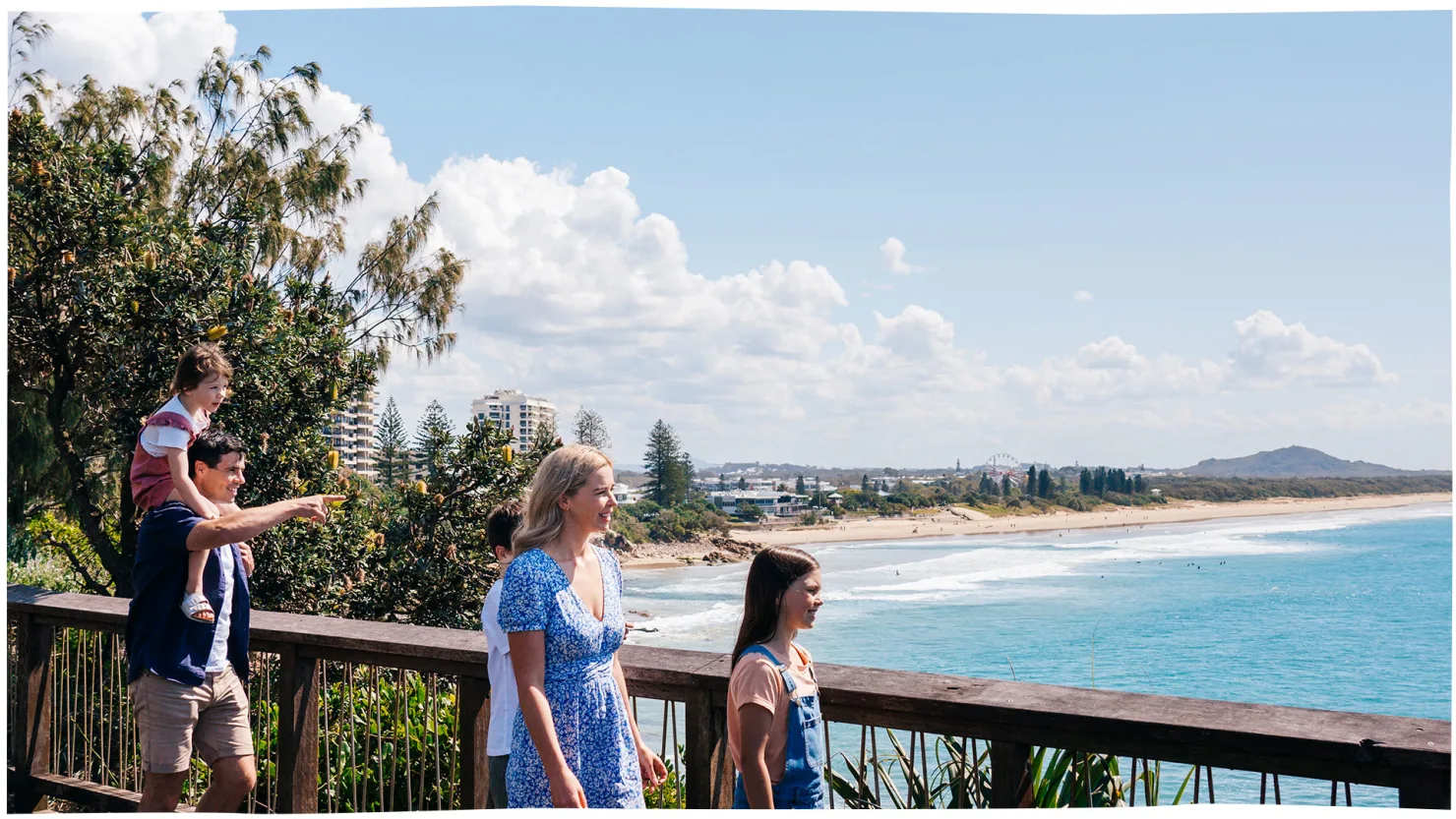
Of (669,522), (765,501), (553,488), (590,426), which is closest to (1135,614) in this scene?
(669,522)

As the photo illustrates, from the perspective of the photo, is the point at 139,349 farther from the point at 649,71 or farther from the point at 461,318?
the point at 461,318

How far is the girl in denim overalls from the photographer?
1.85m

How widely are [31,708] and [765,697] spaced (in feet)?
8.16

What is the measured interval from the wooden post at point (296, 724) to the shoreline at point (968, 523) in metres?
43.4

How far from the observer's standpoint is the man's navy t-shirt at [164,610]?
226 centimetres

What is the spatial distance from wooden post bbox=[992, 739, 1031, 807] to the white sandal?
1533 mm

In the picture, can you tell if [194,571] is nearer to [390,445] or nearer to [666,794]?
[666,794]

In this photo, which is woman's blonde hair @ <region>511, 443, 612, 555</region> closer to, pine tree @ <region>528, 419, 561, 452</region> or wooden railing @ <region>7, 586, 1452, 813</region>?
wooden railing @ <region>7, 586, 1452, 813</region>

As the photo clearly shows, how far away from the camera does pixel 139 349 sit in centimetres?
653

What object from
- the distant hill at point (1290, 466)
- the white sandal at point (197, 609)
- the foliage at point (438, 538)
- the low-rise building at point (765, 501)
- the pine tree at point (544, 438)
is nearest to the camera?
the white sandal at point (197, 609)

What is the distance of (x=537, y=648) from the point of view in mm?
1873

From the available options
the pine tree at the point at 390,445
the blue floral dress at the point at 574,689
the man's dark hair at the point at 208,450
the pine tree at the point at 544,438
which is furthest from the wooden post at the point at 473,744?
the pine tree at the point at 390,445

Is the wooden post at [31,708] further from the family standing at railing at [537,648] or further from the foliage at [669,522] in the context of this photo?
the foliage at [669,522]

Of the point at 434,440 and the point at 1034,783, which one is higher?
the point at 434,440
